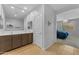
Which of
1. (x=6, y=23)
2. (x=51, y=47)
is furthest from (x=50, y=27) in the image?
(x=6, y=23)

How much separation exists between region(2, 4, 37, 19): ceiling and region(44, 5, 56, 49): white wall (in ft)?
0.87

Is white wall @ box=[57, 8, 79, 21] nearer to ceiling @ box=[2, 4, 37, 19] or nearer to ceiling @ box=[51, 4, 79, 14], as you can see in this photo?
ceiling @ box=[51, 4, 79, 14]

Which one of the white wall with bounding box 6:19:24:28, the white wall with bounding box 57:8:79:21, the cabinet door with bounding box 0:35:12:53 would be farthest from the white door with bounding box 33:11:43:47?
the cabinet door with bounding box 0:35:12:53

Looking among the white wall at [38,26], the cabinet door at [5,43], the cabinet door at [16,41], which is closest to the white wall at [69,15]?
the white wall at [38,26]

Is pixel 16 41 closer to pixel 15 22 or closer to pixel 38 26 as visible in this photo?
pixel 15 22

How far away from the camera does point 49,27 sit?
5.16ft

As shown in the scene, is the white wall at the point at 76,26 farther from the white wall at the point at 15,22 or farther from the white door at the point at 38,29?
the white wall at the point at 15,22

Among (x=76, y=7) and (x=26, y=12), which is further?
(x=26, y=12)

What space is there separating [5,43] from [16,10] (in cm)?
81

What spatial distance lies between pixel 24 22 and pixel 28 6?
31cm

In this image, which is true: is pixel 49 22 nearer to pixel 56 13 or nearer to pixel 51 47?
pixel 56 13

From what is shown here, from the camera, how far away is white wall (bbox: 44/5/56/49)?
1519 mm

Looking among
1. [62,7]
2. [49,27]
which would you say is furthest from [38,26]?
[62,7]

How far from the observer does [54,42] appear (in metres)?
1.63
